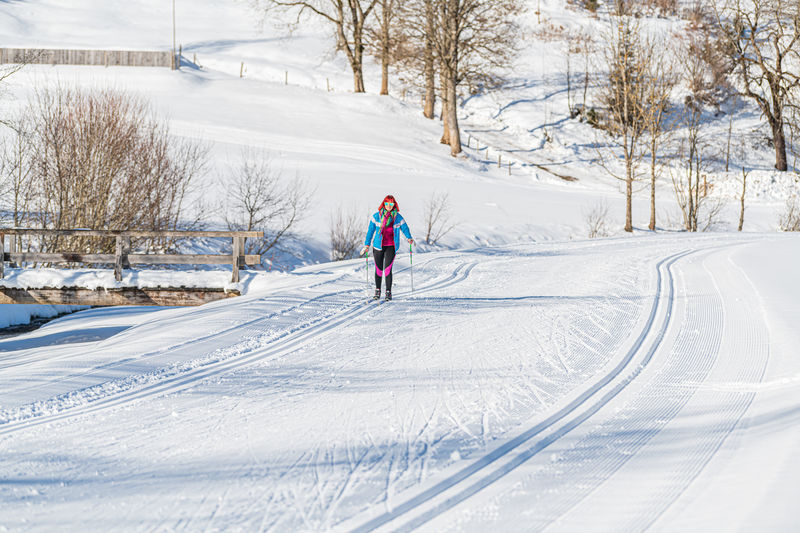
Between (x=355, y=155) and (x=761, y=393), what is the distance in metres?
35.1

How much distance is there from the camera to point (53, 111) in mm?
19656

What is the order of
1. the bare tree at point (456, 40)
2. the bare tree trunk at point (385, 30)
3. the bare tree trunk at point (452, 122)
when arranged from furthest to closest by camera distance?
the bare tree trunk at point (385, 30), the bare tree trunk at point (452, 122), the bare tree at point (456, 40)

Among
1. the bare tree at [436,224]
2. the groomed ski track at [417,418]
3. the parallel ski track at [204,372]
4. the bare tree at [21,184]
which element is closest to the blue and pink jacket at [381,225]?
the parallel ski track at [204,372]

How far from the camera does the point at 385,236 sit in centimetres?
1246

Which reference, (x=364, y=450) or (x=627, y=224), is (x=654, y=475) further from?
(x=627, y=224)

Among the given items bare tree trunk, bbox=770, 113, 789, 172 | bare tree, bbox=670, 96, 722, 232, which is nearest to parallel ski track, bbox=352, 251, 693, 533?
bare tree, bbox=670, 96, 722, 232

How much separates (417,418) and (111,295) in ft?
39.4

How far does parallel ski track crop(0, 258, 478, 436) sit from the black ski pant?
0.45m

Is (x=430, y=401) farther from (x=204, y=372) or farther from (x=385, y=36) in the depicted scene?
(x=385, y=36)

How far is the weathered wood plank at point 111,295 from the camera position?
53.1 ft

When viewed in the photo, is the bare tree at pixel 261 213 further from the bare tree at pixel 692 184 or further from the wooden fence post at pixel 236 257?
the bare tree at pixel 692 184

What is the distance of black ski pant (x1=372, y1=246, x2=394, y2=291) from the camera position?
12531 mm

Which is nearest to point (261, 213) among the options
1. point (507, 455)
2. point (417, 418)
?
point (417, 418)

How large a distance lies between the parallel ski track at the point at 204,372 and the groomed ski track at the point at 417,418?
0.04m
